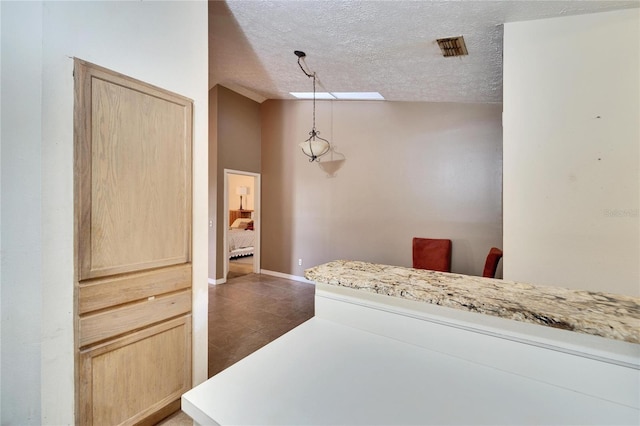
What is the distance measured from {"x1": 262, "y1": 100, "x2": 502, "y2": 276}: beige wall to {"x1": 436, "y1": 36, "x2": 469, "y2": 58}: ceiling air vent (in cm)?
169

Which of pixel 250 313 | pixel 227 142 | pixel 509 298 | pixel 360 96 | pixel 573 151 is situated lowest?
pixel 250 313

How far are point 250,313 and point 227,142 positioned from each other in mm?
2954

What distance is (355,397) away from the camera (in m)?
0.76

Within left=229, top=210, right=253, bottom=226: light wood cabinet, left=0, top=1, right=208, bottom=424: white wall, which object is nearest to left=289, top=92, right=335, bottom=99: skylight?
left=0, top=1, right=208, bottom=424: white wall

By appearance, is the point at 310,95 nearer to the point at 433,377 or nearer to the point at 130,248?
the point at 130,248

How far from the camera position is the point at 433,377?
84cm

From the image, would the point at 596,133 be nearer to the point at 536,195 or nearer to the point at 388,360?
the point at 536,195

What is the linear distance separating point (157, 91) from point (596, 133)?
282 cm

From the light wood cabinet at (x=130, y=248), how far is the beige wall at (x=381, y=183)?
322 cm

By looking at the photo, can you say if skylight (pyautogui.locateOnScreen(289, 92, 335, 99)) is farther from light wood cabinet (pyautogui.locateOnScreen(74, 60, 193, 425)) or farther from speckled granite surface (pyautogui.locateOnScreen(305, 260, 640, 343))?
speckled granite surface (pyautogui.locateOnScreen(305, 260, 640, 343))

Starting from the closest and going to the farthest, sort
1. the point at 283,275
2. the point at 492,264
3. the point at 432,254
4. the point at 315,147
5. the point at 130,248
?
the point at 130,248 → the point at 492,264 → the point at 315,147 → the point at 432,254 → the point at 283,275

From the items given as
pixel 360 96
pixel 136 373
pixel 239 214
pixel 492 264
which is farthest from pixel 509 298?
pixel 239 214

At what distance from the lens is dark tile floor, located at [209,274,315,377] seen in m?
2.78

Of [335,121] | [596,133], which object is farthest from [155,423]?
[335,121]
